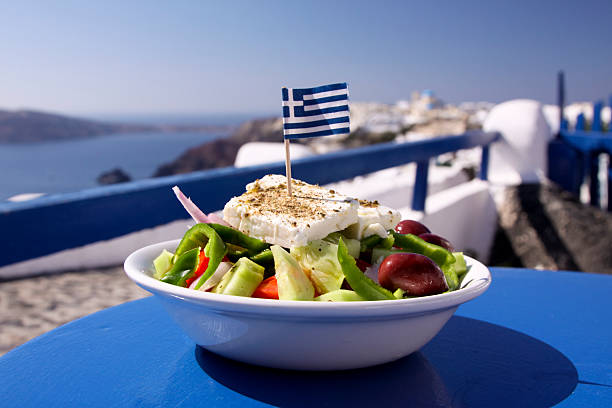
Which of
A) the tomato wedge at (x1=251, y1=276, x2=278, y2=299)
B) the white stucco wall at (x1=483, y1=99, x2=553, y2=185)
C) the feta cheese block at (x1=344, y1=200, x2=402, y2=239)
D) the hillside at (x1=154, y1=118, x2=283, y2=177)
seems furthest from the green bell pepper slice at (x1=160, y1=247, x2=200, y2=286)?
the hillside at (x1=154, y1=118, x2=283, y2=177)

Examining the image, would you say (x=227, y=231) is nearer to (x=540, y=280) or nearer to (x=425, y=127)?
(x=540, y=280)

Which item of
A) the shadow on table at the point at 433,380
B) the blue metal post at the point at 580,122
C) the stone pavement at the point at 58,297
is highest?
the shadow on table at the point at 433,380

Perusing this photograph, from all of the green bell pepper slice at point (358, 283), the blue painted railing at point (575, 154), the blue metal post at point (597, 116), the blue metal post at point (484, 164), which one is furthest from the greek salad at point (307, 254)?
the blue metal post at point (597, 116)

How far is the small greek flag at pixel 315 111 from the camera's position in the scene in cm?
83

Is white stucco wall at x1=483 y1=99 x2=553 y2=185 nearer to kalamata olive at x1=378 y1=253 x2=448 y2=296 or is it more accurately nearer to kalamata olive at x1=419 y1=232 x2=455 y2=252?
kalamata olive at x1=419 y1=232 x2=455 y2=252

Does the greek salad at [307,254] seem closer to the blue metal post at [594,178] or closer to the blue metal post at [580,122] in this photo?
the blue metal post at [594,178]

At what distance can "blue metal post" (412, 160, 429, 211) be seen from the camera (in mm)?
3453

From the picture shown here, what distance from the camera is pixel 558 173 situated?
4.68 m

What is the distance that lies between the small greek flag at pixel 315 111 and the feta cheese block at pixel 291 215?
0.10 meters

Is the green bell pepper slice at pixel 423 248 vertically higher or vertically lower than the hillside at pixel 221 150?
higher

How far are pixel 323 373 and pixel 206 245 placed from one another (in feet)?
0.76

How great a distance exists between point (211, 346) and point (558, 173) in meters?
4.65

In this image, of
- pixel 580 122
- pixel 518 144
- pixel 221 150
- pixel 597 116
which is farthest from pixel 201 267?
pixel 221 150

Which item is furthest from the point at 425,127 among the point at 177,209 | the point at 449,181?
the point at 177,209
